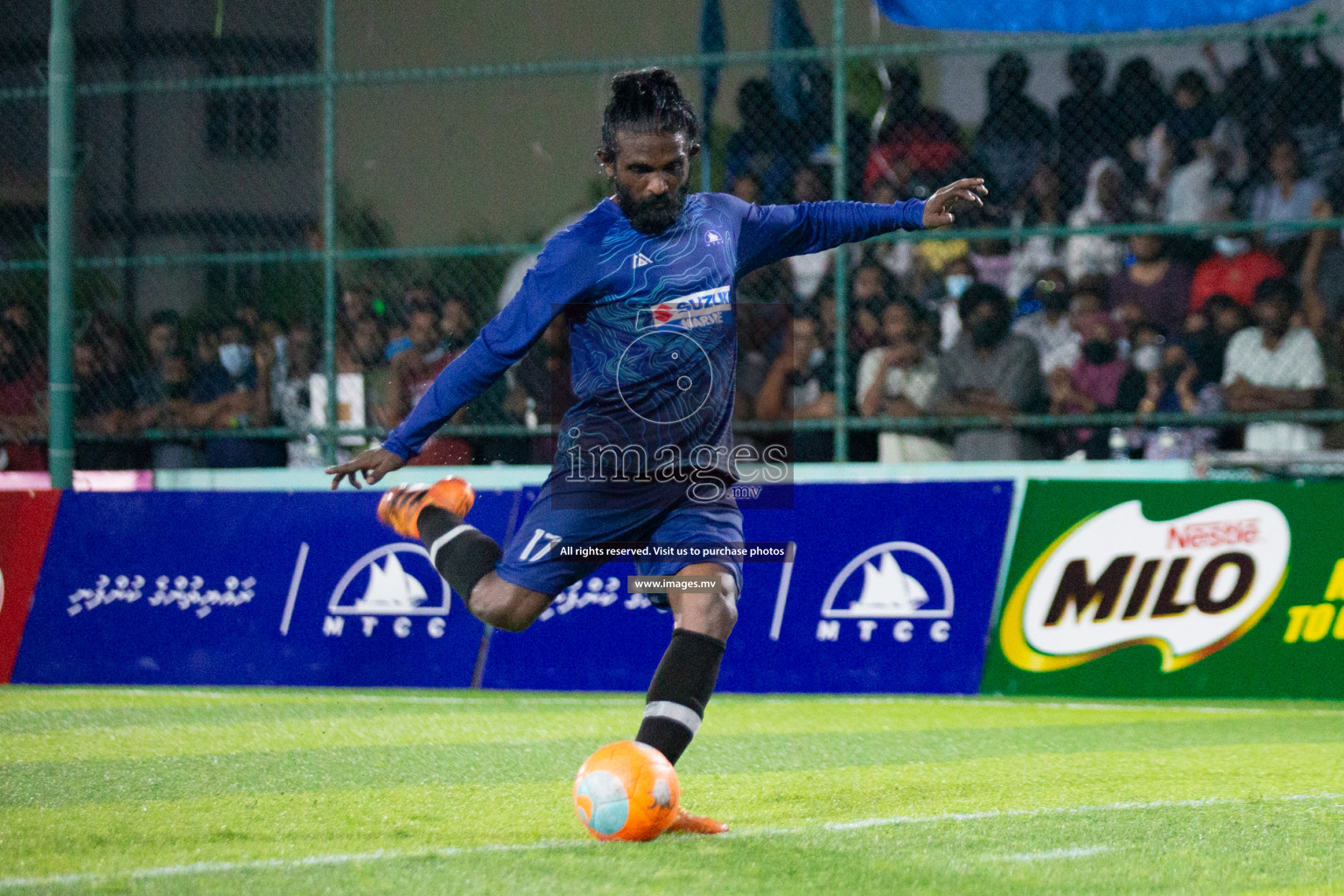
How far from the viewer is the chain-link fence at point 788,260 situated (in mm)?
10367

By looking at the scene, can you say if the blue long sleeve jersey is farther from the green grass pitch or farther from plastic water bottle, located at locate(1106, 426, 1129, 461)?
plastic water bottle, located at locate(1106, 426, 1129, 461)

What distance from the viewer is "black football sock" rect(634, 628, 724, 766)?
187 inches

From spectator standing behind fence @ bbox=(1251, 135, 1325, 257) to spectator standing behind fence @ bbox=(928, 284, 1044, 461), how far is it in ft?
6.01

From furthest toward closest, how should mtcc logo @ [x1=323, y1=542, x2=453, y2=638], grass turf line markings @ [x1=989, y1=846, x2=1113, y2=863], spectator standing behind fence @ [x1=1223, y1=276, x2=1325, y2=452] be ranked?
spectator standing behind fence @ [x1=1223, y1=276, x2=1325, y2=452] → mtcc logo @ [x1=323, y1=542, x2=453, y2=638] → grass turf line markings @ [x1=989, y1=846, x2=1113, y2=863]

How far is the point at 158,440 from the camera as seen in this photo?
11242 mm

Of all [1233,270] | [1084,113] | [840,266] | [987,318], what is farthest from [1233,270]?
[840,266]

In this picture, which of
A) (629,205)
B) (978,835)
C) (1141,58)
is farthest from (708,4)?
(978,835)

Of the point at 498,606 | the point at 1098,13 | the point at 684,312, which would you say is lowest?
the point at 498,606

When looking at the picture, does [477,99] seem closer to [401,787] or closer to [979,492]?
[979,492]

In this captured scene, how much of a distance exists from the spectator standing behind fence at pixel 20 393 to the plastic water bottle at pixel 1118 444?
7.01 m

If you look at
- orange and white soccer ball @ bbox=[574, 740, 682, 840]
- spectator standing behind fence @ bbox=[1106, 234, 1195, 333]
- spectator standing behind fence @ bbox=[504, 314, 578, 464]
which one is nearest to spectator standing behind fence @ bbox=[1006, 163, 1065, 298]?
spectator standing behind fence @ bbox=[1106, 234, 1195, 333]

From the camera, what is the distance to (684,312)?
4910mm

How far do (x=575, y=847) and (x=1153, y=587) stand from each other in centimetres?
500

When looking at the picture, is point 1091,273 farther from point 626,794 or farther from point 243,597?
point 626,794
